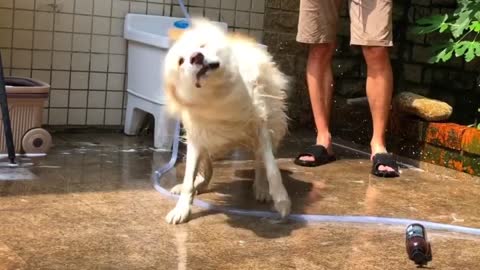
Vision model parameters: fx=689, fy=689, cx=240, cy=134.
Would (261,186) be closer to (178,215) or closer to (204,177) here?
(204,177)

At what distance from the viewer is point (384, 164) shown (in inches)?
138

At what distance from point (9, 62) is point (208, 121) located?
1.83 m

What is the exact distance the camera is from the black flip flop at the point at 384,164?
11.4 ft

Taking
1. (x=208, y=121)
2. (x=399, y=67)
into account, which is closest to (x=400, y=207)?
(x=208, y=121)

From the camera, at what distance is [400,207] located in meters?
2.91

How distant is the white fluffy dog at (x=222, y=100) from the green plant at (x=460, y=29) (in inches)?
52.2

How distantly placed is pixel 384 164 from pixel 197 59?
1593 mm

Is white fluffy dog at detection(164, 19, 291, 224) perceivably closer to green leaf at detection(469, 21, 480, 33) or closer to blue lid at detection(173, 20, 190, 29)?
blue lid at detection(173, 20, 190, 29)

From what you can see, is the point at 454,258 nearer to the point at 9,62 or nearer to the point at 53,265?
the point at 53,265

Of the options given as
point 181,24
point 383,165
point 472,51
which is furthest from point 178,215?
point 472,51

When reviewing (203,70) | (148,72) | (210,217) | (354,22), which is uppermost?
(354,22)

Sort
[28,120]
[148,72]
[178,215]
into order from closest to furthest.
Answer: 1. [178,215]
2. [28,120]
3. [148,72]

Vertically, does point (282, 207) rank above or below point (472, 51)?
below

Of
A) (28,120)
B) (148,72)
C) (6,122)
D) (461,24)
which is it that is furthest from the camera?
(148,72)
